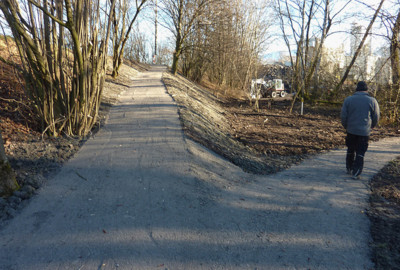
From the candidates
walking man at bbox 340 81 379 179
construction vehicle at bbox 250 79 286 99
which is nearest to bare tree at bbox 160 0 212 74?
construction vehicle at bbox 250 79 286 99

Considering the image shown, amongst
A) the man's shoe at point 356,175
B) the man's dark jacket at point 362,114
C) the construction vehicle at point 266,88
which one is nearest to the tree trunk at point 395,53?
the construction vehicle at point 266,88

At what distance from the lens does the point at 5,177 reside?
12.6ft

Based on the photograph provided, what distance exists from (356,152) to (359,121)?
0.66 metres

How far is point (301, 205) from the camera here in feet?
15.1

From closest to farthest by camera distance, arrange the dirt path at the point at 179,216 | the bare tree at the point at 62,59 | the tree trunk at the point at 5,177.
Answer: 1. the dirt path at the point at 179,216
2. the tree trunk at the point at 5,177
3. the bare tree at the point at 62,59

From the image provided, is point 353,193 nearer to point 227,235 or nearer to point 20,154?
point 227,235

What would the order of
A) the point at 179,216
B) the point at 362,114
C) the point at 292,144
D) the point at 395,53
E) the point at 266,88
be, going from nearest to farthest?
1. the point at 179,216
2. the point at 362,114
3. the point at 292,144
4. the point at 395,53
5. the point at 266,88

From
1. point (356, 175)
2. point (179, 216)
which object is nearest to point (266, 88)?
point (356, 175)

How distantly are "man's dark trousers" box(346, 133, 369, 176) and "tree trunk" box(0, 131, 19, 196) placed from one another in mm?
6262

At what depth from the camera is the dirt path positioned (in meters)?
3.10

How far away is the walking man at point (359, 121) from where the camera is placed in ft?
19.2

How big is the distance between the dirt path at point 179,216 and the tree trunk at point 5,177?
402 millimetres

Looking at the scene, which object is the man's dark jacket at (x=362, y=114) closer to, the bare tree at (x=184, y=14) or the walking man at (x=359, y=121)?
the walking man at (x=359, y=121)

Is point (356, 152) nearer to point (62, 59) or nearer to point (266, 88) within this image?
point (62, 59)
